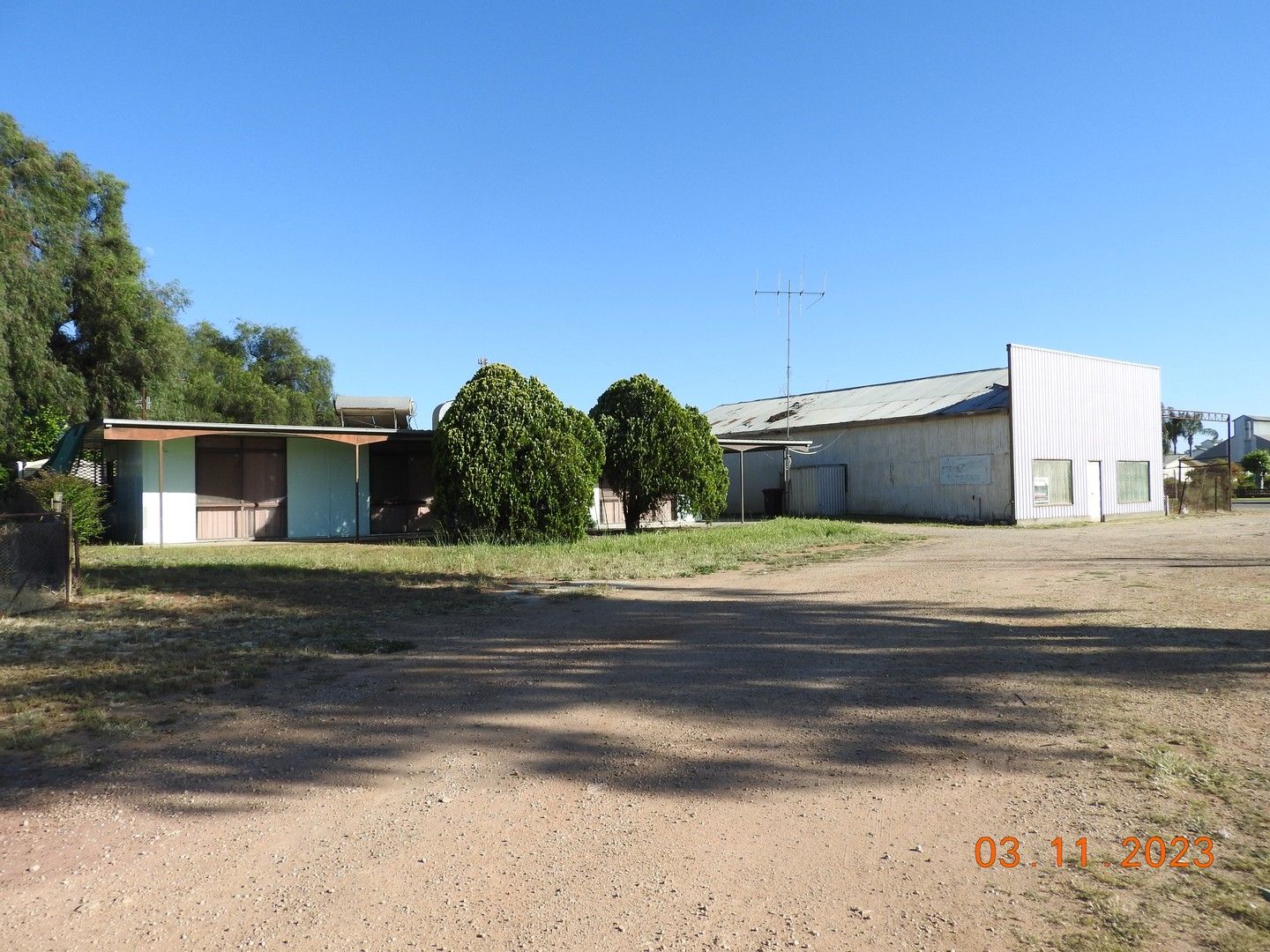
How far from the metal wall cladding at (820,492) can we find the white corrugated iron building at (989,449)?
3 cm

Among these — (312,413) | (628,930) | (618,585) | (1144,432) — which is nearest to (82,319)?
(312,413)

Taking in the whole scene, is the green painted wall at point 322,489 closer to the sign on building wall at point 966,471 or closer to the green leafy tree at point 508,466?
the green leafy tree at point 508,466

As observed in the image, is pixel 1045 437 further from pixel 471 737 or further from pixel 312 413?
pixel 312 413

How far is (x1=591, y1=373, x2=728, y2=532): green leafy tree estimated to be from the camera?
64.7 feet

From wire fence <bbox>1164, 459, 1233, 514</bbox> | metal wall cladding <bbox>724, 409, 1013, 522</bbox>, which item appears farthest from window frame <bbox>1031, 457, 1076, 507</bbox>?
wire fence <bbox>1164, 459, 1233, 514</bbox>

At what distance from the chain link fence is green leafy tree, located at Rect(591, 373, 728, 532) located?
1172 centimetres

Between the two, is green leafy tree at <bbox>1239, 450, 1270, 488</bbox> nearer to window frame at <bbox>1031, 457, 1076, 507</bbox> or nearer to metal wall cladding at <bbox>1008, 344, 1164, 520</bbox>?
metal wall cladding at <bbox>1008, 344, 1164, 520</bbox>

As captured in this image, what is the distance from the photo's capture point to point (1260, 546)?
1562cm

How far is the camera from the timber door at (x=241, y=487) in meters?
18.3

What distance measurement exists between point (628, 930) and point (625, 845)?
60cm

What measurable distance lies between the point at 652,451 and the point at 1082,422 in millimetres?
16291

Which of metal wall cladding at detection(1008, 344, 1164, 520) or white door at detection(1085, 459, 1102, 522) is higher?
metal wall cladding at detection(1008, 344, 1164, 520)

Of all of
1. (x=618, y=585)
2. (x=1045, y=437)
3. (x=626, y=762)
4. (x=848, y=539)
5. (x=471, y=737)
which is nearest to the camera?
(x=626, y=762)
